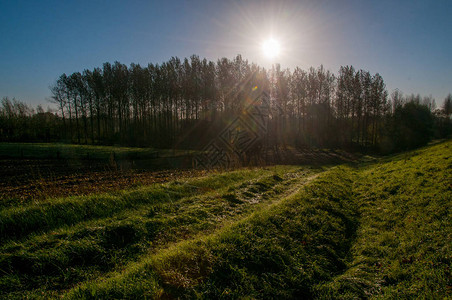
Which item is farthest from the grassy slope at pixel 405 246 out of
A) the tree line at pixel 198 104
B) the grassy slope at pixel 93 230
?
the tree line at pixel 198 104

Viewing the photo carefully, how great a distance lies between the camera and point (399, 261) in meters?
5.15

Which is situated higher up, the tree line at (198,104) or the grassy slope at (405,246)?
the tree line at (198,104)

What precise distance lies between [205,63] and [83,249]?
52064 millimetres

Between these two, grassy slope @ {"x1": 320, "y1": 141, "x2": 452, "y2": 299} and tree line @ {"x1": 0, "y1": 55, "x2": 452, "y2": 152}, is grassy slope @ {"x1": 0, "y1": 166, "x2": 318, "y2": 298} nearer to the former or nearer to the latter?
grassy slope @ {"x1": 320, "y1": 141, "x2": 452, "y2": 299}

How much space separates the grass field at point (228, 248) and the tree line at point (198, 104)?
132 ft

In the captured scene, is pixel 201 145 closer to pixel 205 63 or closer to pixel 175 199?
pixel 205 63

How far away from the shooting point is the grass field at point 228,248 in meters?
4.07

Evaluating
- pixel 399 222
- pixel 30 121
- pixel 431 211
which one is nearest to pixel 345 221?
pixel 399 222

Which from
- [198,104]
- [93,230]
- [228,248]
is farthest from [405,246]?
[198,104]

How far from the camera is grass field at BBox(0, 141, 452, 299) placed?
13.3 feet

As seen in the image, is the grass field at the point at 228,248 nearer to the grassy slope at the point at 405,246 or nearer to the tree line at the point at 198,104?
the grassy slope at the point at 405,246

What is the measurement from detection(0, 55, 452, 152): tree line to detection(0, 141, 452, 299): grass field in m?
40.3

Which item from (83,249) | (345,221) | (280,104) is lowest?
(345,221)

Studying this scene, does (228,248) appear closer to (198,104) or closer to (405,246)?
(405,246)
